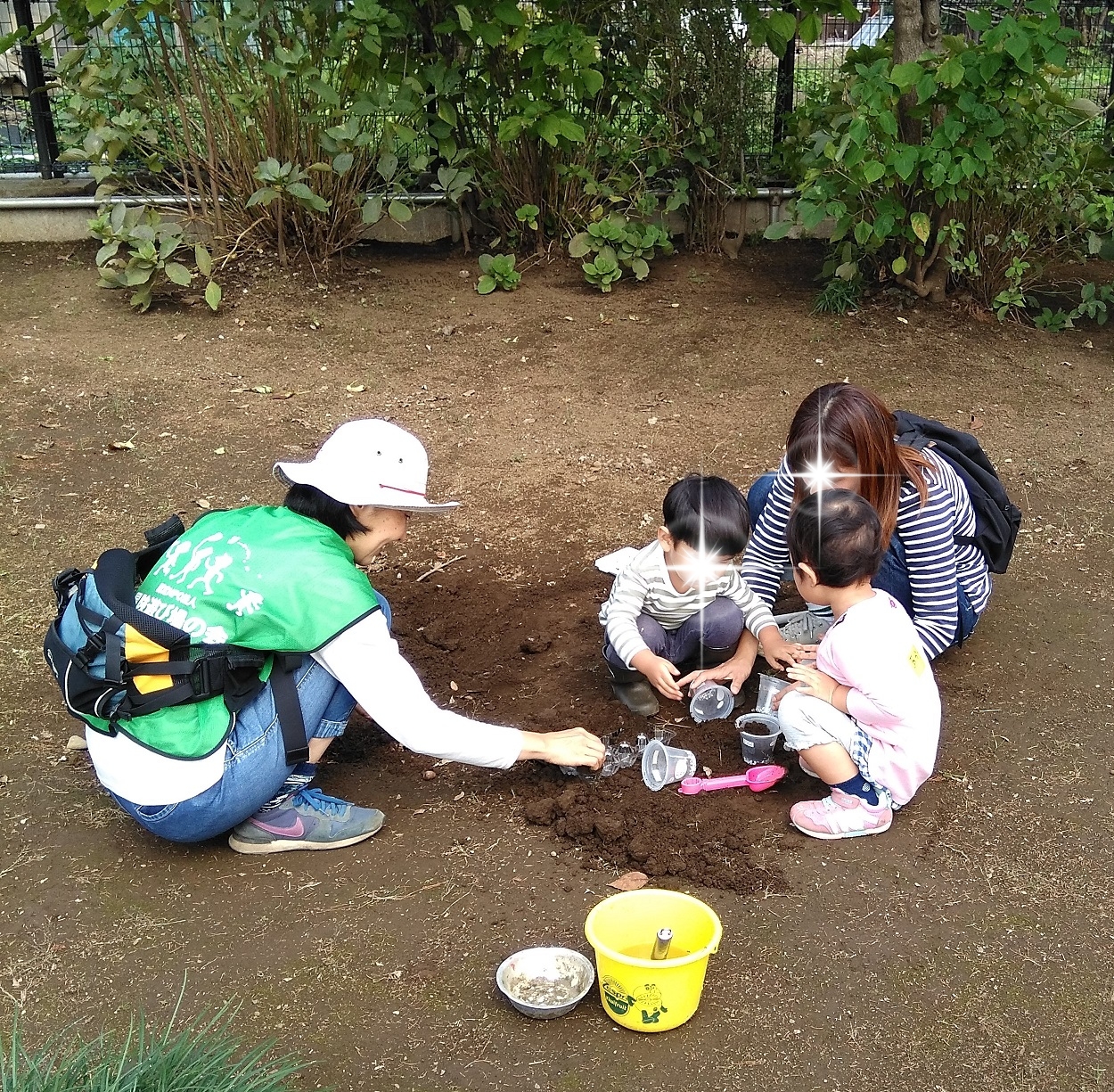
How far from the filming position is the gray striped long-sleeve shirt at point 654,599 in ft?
10.4

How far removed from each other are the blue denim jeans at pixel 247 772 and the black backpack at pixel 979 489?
1675 millimetres

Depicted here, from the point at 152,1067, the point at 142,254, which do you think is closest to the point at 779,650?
the point at 152,1067

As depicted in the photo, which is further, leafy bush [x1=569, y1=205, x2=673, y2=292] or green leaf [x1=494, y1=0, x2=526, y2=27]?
leafy bush [x1=569, y1=205, x2=673, y2=292]

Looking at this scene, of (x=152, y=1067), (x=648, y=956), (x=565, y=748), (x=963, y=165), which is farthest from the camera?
(x=963, y=165)

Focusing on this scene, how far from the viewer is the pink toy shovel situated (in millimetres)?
2893

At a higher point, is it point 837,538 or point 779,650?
point 837,538

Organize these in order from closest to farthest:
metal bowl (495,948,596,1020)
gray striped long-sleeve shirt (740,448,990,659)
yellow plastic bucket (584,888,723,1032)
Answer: yellow plastic bucket (584,888,723,1032)
metal bowl (495,948,596,1020)
gray striped long-sleeve shirt (740,448,990,659)

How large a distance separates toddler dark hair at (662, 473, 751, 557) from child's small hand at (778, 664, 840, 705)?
416 millimetres

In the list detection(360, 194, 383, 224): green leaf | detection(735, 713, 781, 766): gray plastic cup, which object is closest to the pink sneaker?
detection(735, 713, 781, 766): gray plastic cup

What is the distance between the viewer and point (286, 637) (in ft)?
8.14

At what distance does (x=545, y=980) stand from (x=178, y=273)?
4.44m

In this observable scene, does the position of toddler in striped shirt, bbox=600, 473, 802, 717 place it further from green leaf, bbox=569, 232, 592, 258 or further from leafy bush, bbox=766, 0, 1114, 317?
green leaf, bbox=569, 232, 592, 258

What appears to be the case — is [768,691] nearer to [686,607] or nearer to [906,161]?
[686,607]

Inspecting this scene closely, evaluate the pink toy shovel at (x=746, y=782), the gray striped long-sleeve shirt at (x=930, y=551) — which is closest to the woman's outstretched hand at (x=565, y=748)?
the pink toy shovel at (x=746, y=782)
